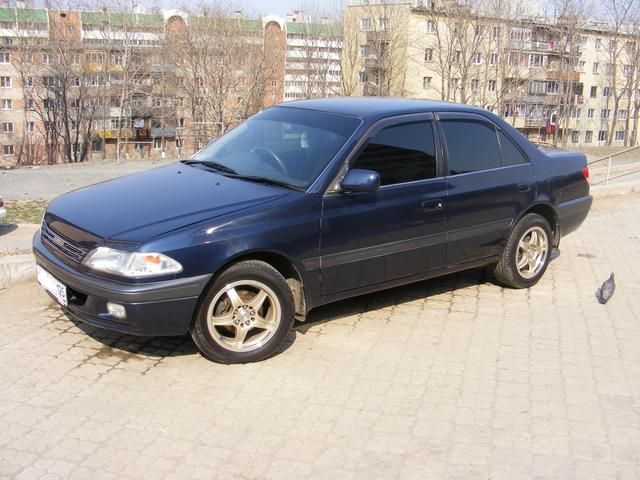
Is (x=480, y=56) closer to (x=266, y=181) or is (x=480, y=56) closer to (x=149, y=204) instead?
(x=266, y=181)

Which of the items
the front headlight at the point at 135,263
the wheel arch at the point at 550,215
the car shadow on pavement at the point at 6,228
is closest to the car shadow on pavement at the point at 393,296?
the wheel arch at the point at 550,215

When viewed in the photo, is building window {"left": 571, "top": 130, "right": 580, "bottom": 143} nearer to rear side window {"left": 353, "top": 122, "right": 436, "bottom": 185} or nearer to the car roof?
the car roof

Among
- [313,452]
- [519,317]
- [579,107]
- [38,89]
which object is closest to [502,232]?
[519,317]

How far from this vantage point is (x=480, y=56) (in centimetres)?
5953

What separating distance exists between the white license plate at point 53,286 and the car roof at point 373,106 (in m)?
2.39

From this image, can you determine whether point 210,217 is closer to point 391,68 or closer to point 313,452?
point 313,452

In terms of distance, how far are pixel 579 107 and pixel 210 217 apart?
8289cm

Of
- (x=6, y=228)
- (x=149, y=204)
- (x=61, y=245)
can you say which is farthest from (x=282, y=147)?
(x=6, y=228)

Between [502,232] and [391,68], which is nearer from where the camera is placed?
[502,232]

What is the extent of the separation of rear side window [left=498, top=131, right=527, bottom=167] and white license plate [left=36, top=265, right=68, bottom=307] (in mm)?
3757

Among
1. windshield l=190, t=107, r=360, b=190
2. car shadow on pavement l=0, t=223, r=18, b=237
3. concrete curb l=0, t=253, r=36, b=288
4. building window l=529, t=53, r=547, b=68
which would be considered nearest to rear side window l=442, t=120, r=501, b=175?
windshield l=190, t=107, r=360, b=190

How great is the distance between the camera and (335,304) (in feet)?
18.9

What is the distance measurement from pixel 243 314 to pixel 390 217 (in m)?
1.35

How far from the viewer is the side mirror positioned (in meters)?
4.74
